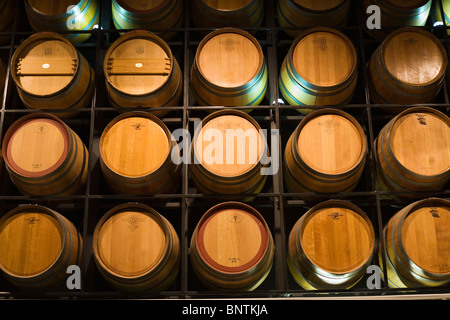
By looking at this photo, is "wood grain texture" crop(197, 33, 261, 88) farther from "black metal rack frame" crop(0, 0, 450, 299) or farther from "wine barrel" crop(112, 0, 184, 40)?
"wine barrel" crop(112, 0, 184, 40)

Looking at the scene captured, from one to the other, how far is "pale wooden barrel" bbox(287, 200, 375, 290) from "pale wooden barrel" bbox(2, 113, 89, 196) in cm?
178

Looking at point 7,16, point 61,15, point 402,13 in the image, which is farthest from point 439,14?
point 7,16

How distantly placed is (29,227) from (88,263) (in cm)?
58

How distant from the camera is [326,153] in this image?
12.8 feet

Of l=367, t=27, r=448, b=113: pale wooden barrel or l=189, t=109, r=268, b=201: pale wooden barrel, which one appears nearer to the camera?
l=189, t=109, r=268, b=201: pale wooden barrel

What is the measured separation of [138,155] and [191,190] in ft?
2.32

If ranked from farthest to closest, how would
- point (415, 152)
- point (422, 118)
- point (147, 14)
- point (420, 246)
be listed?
point (147, 14)
point (422, 118)
point (415, 152)
point (420, 246)

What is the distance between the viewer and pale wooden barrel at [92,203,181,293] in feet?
11.9

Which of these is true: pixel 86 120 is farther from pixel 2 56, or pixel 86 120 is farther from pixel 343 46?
pixel 343 46

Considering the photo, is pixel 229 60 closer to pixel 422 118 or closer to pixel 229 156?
pixel 229 156

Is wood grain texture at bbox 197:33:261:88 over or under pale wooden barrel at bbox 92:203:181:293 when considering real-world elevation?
over

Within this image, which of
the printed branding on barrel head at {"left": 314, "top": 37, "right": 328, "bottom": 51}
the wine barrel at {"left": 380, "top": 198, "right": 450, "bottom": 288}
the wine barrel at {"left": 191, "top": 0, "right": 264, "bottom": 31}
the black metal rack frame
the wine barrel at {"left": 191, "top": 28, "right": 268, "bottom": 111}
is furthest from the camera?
the wine barrel at {"left": 191, "top": 0, "right": 264, "bottom": 31}

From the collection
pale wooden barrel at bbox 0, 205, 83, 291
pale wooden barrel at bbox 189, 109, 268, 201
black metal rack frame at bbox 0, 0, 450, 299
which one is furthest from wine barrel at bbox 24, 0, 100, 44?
pale wooden barrel at bbox 0, 205, 83, 291

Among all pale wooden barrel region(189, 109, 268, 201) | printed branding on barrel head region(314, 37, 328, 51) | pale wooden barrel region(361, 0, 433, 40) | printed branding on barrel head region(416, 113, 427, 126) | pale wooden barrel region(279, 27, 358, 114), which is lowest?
pale wooden barrel region(189, 109, 268, 201)
